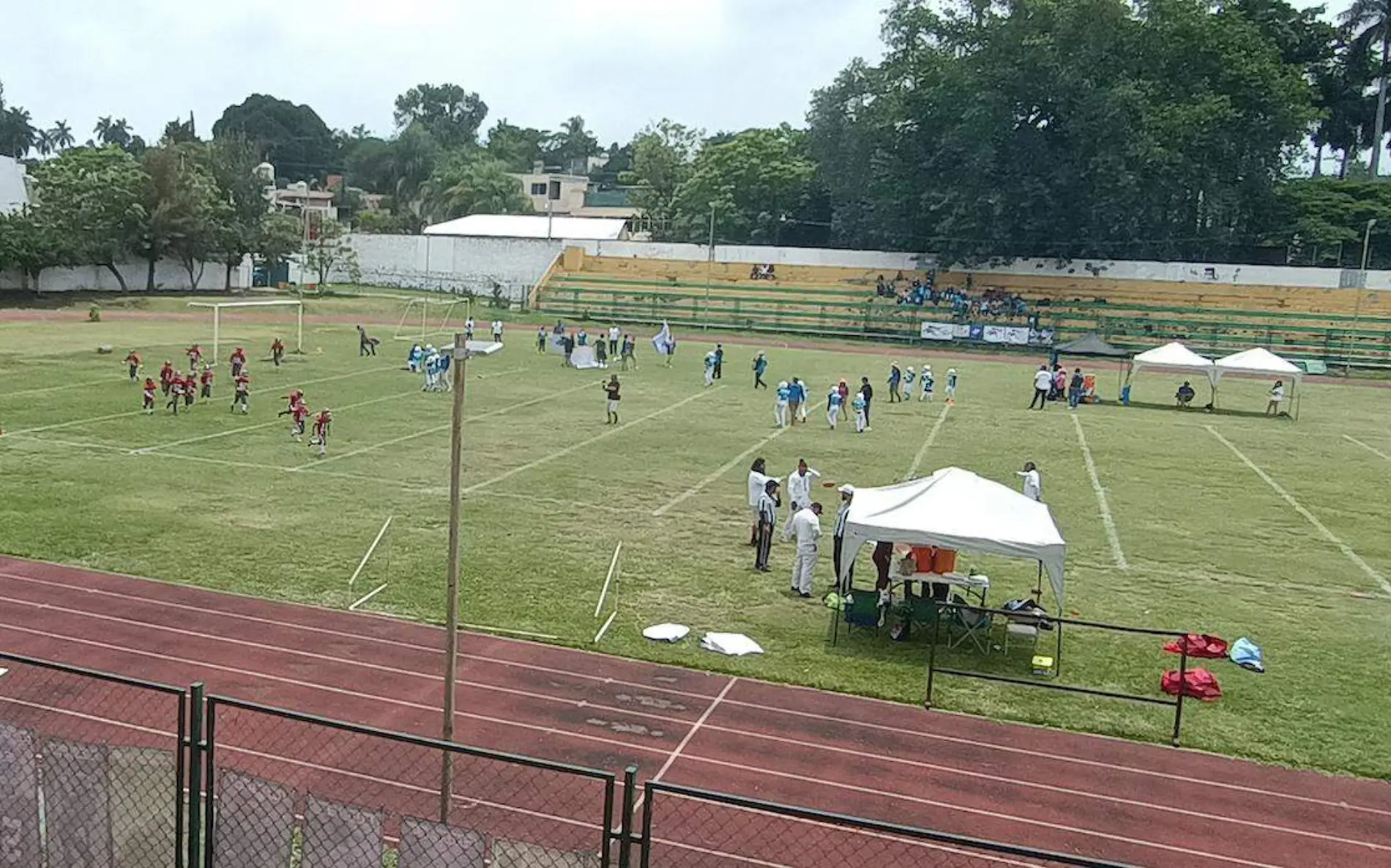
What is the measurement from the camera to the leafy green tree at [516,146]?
14088cm

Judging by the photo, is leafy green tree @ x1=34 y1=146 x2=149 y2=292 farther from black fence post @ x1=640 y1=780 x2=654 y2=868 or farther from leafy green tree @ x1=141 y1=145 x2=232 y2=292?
black fence post @ x1=640 y1=780 x2=654 y2=868

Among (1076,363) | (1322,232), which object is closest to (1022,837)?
(1076,363)

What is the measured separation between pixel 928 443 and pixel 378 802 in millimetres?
22138

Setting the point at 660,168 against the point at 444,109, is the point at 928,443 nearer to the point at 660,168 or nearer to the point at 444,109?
the point at 660,168

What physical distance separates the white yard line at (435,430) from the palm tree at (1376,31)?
7374 cm

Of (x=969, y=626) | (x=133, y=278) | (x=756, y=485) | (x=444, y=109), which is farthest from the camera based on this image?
(x=444, y=109)

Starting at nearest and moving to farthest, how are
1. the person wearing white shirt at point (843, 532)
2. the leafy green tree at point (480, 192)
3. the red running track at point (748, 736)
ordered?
the red running track at point (748, 736)
the person wearing white shirt at point (843, 532)
the leafy green tree at point (480, 192)

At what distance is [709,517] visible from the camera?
2052cm

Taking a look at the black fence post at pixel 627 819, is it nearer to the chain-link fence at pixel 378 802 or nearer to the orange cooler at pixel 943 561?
the chain-link fence at pixel 378 802

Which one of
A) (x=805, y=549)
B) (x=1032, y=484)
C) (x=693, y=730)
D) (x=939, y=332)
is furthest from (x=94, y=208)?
(x=693, y=730)

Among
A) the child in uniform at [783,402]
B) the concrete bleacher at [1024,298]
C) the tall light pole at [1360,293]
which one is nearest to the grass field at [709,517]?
the child in uniform at [783,402]

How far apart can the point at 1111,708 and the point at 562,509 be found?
418 inches

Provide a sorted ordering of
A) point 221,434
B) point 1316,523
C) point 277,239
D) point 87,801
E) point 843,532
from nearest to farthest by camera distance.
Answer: point 87,801, point 843,532, point 1316,523, point 221,434, point 277,239

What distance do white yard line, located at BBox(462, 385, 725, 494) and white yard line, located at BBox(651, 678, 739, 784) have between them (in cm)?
1011
